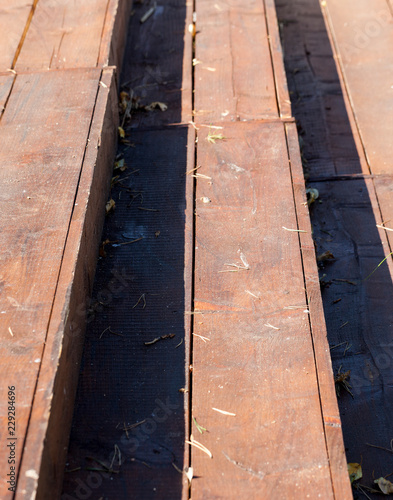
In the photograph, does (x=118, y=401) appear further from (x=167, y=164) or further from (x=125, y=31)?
(x=125, y=31)

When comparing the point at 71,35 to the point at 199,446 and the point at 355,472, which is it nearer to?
the point at 199,446

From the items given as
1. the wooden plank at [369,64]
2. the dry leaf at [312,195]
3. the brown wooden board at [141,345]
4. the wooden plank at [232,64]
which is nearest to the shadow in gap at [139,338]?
the brown wooden board at [141,345]

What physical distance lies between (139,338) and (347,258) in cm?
124

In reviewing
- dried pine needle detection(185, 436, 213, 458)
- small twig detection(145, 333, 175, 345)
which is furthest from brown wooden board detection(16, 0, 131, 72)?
dried pine needle detection(185, 436, 213, 458)

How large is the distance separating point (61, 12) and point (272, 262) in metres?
2.30

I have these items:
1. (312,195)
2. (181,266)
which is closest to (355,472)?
(181,266)

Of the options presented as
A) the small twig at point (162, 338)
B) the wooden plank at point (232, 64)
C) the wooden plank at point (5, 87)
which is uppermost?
the wooden plank at point (5, 87)

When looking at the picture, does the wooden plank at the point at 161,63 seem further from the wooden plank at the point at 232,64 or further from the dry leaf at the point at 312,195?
the dry leaf at the point at 312,195

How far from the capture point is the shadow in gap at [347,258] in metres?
2.35

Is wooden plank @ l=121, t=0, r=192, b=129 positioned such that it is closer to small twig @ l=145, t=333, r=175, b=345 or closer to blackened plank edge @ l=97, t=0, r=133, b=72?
blackened plank edge @ l=97, t=0, r=133, b=72

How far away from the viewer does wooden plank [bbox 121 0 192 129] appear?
3.29 meters

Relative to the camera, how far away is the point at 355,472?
2158 millimetres

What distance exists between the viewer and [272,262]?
243 centimetres

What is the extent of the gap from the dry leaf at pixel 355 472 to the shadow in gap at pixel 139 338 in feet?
2.21
